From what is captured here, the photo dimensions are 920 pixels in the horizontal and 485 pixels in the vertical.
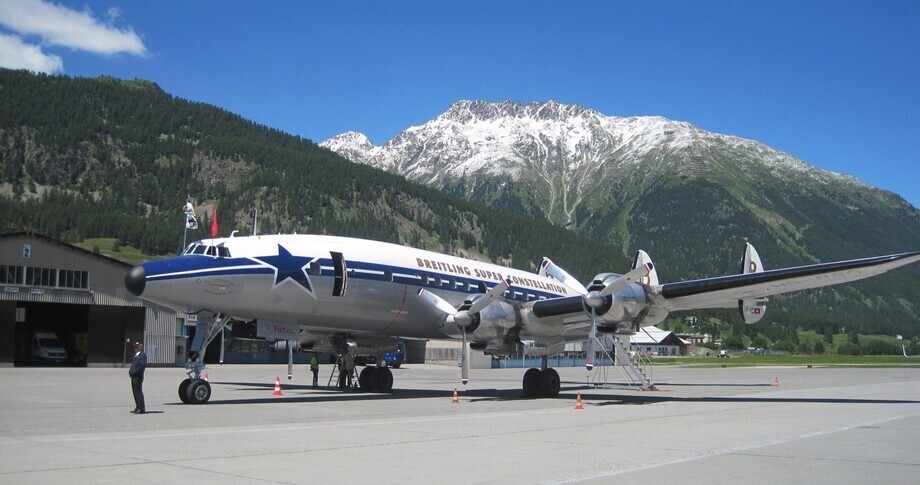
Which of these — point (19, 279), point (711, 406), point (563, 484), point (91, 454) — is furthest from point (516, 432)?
point (19, 279)

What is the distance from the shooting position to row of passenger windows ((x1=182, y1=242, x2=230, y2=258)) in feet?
62.4

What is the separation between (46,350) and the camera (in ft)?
163

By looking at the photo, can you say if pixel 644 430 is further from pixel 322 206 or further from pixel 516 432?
pixel 322 206

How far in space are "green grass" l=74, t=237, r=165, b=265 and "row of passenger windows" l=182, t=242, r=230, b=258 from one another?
111m

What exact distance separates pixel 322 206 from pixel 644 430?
547 feet

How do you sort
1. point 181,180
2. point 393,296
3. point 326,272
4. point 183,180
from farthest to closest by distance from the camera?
point 183,180 → point 181,180 → point 393,296 → point 326,272

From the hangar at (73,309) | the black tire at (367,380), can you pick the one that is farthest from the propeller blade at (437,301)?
the hangar at (73,309)

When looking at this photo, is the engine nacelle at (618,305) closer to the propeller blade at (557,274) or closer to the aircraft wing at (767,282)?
the aircraft wing at (767,282)

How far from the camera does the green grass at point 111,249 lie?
125m

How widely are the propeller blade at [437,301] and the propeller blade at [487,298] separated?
1380mm

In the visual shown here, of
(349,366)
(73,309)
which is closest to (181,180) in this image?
(73,309)

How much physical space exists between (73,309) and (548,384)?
43.4 metres

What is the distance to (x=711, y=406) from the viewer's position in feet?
68.1

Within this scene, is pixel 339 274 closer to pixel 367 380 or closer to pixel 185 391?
pixel 185 391
